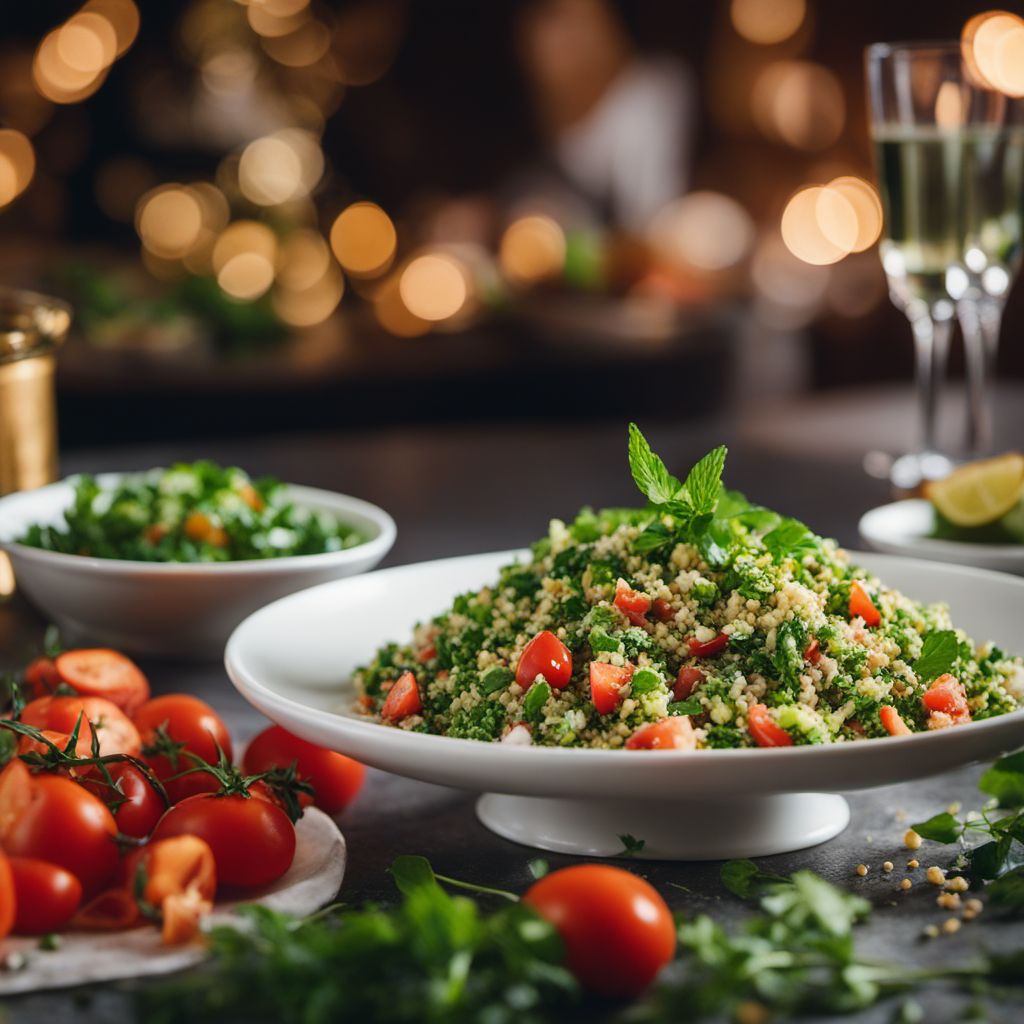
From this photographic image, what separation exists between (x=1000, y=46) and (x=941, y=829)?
636cm

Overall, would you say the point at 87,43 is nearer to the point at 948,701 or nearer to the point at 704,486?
the point at 704,486

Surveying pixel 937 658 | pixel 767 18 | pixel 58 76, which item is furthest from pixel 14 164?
pixel 937 658

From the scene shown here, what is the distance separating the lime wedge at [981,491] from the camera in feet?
6.72

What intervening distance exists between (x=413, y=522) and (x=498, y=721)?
129 centimetres

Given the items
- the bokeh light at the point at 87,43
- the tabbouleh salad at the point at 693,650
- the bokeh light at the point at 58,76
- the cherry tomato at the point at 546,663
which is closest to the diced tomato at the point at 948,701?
the tabbouleh salad at the point at 693,650

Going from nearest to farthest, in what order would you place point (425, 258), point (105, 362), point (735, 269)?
point (105, 362)
point (425, 258)
point (735, 269)

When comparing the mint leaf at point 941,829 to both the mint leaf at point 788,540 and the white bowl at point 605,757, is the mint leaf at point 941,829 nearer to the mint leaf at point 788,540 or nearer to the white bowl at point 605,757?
the white bowl at point 605,757

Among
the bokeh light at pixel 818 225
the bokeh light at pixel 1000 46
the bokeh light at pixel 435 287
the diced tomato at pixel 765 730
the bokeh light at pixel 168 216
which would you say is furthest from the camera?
the bokeh light at pixel 168 216

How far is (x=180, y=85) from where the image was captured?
9109 millimetres

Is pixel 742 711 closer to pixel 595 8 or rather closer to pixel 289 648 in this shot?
pixel 289 648

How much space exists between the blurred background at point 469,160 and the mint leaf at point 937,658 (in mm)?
4321

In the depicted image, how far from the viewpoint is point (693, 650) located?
130 centimetres

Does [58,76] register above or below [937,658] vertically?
above

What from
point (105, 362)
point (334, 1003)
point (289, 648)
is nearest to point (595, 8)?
point (105, 362)
